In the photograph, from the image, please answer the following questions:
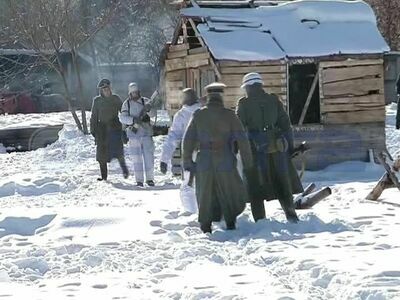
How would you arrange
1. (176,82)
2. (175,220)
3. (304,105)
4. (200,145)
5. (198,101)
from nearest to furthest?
(200,145) < (175,220) < (198,101) < (304,105) < (176,82)

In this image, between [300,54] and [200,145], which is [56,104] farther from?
[200,145]

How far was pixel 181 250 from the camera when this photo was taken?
788 centimetres

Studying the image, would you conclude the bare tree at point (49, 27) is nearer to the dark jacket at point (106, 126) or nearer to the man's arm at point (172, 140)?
the dark jacket at point (106, 126)

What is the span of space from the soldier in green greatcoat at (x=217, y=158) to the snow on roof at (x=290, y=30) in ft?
19.8

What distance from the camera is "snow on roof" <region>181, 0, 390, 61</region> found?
15.2 m

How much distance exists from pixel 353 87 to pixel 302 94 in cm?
122

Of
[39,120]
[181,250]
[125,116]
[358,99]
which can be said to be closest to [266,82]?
[358,99]

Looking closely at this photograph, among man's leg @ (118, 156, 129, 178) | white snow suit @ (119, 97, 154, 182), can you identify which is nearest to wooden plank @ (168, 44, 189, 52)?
man's leg @ (118, 156, 129, 178)

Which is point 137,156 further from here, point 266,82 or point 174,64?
point 174,64

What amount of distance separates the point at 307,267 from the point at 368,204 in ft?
13.8

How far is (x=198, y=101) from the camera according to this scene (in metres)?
11.5

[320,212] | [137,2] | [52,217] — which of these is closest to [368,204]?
[320,212]

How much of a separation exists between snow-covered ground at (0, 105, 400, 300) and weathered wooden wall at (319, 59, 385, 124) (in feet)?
10.0

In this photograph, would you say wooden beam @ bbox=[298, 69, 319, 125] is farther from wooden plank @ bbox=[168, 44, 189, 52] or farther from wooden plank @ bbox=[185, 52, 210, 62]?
wooden plank @ bbox=[168, 44, 189, 52]
